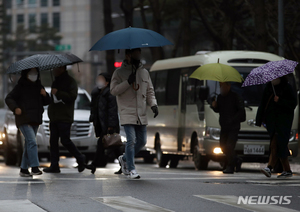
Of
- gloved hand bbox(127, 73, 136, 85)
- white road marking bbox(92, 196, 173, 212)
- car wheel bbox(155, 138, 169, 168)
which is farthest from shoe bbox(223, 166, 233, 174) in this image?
white road marking bbox(92, 196, 173, 212)

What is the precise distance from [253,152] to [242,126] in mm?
568

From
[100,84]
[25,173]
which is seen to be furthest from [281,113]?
[25,173]

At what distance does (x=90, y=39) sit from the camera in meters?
98.7

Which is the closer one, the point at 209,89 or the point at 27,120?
the point at 27,120

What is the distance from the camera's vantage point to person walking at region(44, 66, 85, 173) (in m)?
10.8

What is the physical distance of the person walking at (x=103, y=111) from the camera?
35.7ft

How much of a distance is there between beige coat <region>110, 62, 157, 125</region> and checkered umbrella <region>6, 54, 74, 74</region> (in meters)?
1.24

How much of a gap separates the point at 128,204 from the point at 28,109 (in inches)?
143

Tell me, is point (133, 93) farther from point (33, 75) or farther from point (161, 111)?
point (161, 111)

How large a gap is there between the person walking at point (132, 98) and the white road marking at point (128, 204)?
2134mm

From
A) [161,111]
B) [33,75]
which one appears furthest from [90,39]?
[33,75]

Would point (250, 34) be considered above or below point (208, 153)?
above

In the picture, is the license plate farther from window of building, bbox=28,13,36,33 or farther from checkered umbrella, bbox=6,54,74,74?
window of building, bbox=28,13,36,33

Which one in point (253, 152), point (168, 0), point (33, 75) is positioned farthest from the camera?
point (168, 0)
